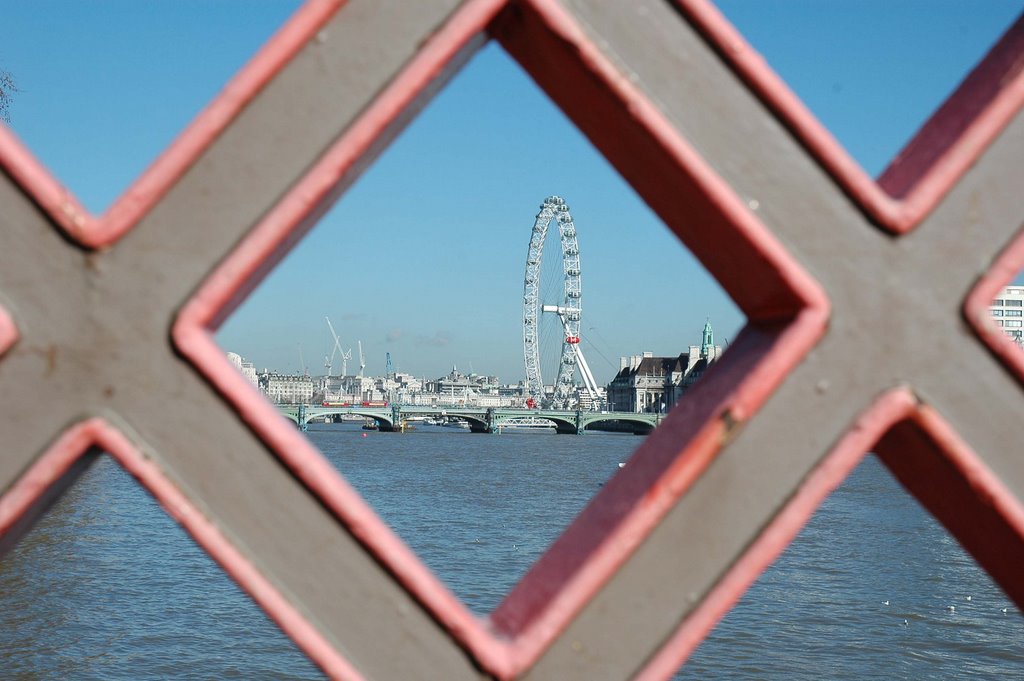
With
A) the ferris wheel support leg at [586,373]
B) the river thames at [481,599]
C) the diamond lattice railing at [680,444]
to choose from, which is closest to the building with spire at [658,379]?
the ferris wheel support leg at [586,373]

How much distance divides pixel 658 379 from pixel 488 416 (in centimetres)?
2902

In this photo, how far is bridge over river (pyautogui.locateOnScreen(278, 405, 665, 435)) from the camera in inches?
2960

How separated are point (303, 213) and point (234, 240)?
0.08m

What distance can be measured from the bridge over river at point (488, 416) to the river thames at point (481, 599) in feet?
116

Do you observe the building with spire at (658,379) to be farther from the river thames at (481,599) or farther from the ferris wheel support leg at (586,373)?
the river thames at (481,599)

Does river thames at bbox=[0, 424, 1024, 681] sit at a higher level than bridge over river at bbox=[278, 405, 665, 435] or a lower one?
higher

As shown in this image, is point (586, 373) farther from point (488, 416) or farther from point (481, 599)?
point (481, 599)

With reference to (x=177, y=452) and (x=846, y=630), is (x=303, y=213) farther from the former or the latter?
(x=846, y=630)

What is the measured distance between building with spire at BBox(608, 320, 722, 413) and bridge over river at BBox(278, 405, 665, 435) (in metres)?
8.53

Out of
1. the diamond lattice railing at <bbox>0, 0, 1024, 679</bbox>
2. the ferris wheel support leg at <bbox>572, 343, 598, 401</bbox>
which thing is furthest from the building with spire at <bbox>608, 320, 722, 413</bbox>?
the diamond lattice railing at <bbox>0, 0, 1024, 679</bbox>

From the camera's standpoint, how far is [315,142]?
3.66ft

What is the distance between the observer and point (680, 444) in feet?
3.84

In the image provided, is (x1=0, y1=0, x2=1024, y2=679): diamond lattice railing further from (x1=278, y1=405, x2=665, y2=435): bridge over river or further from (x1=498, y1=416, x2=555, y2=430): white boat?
(x1=498, y1=416, x2=555, y2=430): white boat

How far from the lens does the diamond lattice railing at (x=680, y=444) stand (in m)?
1.09
